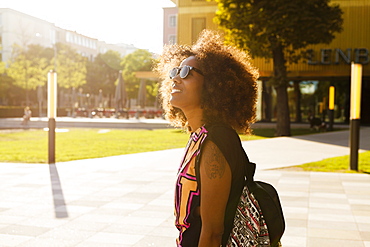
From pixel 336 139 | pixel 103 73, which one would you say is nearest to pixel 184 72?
pixel 336 139

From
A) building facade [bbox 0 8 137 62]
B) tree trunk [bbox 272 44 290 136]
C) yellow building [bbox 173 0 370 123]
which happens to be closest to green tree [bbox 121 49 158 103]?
building facade [bbox 0 8 137 62]

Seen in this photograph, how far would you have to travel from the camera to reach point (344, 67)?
33.9 meters

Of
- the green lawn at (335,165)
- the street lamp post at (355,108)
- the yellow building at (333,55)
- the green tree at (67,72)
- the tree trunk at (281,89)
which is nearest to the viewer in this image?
the street lamp post at (355,108)

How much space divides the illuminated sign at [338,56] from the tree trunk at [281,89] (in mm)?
10767

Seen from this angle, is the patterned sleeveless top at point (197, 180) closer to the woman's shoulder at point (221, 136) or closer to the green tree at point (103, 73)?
the woman's shoulder at point (221, 136)

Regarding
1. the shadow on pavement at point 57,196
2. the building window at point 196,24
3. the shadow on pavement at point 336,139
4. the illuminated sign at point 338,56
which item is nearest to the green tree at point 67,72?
the building window at point 196,24

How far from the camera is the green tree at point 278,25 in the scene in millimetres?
21016

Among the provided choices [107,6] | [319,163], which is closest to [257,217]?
[107,6]

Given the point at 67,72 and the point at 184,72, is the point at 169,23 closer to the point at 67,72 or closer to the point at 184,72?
the point at 67,72

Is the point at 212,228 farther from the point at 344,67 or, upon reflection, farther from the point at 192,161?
the point at 344,67

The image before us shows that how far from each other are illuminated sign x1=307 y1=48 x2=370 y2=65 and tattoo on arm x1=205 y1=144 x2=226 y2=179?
108 feet

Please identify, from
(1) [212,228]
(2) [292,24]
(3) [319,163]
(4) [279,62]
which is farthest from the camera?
(4) [279,62]

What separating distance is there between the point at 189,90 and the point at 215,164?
1.48 feet

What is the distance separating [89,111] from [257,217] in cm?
4602
